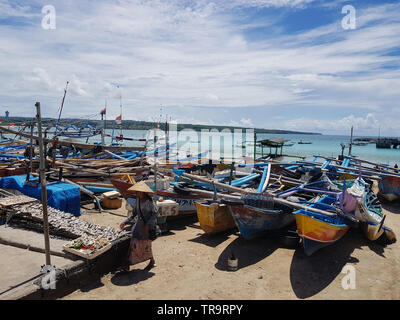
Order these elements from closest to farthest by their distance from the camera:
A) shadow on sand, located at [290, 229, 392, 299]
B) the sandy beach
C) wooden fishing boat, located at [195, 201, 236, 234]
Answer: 1. the sandy beach
2. shadow on sand, located at [290, 229, 392, 299]
3. wooden fishing boat, located at [195, 201, 236, 234]

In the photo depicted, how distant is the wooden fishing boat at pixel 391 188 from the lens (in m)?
14.8

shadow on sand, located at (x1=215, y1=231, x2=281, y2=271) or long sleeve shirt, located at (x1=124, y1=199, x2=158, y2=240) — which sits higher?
long sleeve shirt, located at (x1=124, y1=199, x2=158, y2=240)

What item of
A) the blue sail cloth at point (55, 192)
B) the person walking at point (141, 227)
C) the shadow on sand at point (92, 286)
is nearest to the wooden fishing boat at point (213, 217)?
the person walking at point (141, 227)

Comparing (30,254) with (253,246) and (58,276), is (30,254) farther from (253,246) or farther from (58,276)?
(253,246)

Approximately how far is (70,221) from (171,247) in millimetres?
2801

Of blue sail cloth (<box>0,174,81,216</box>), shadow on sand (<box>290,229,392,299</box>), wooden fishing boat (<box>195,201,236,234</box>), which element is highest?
blue sail cloth (<box>0,174,81,216</box>)

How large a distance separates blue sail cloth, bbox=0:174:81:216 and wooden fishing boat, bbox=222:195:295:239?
529cm

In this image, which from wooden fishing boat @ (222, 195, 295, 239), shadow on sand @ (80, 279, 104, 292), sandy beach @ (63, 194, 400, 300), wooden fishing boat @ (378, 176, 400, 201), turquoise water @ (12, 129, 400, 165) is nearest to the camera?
shadow on sand @ (80, 279, 104, 292)

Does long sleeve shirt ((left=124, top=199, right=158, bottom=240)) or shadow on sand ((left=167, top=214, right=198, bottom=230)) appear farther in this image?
shadow on sand ((left=167, top=214, right=198, bottom=230))

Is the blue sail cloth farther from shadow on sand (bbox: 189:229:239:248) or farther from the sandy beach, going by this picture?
shadow on sand (bbox: 189:229:239:248)

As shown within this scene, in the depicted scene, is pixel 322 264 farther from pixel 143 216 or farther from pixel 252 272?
pixel 143 216

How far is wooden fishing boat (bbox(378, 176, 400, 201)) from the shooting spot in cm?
1475

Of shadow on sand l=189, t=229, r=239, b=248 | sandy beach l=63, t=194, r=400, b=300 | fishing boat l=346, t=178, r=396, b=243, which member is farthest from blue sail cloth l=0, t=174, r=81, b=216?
fishing boat l=346, t=178, r=396, b=243

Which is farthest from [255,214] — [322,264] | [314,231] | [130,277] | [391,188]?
[391,188]
